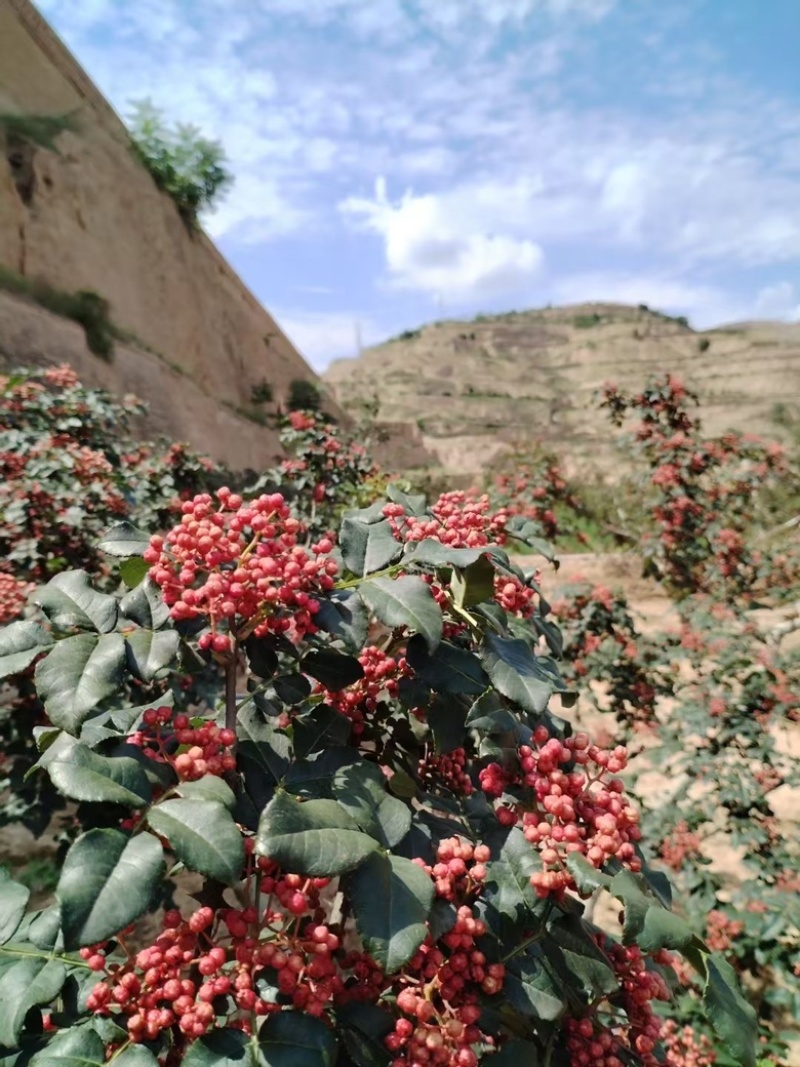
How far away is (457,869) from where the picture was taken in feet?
3.28

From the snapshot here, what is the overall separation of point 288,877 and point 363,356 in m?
79.3

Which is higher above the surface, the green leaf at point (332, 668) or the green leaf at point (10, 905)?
the green leaf at point (332, 668)

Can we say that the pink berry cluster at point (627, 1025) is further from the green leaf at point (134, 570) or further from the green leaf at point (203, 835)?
the green leaf at point (134, 570)

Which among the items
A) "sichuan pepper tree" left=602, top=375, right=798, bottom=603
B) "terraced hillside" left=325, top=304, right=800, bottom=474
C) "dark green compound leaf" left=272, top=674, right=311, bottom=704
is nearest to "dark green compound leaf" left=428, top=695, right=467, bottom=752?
"dark green compound leaf" left=272, top=674, right=311, bottom=704

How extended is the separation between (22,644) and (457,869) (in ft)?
2.56

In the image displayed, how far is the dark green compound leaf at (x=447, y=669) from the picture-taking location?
111cm

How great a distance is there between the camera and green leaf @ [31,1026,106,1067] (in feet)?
3.00

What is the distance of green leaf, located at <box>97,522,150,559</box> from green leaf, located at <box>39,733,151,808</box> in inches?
16.3

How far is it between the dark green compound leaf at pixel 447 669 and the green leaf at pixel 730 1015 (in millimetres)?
567

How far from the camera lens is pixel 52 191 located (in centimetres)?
1299

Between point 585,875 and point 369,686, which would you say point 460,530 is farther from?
point 585,875

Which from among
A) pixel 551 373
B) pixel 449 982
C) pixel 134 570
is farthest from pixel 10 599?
pixel 551 373

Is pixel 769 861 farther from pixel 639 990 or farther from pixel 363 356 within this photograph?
pixel 363 356

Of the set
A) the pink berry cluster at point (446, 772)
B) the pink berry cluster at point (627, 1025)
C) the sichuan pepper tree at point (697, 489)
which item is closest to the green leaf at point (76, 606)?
the pink berry cluster at point (446, 772)
